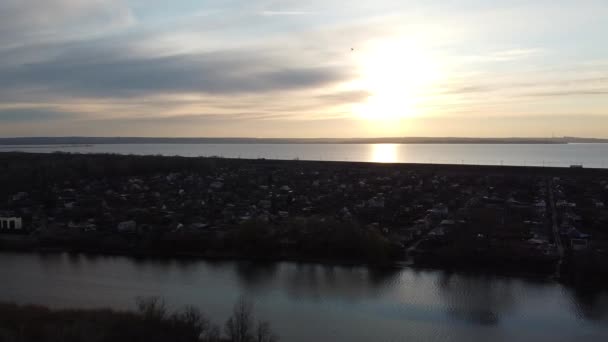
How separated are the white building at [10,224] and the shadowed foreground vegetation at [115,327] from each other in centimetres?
428

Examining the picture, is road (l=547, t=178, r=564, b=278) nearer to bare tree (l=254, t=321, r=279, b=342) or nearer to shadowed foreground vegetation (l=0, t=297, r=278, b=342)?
bare tree (l=254, t=321, r=279, b=342)

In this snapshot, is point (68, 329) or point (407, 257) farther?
point (407, 257)

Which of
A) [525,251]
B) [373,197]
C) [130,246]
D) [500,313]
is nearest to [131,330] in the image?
[500,313]

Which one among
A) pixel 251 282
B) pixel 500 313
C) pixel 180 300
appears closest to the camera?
pixel 500 313

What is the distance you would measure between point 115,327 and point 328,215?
4.54 meters

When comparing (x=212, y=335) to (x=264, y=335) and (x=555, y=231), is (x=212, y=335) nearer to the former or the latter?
(x=264, y=335)

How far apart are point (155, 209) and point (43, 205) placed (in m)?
2.20

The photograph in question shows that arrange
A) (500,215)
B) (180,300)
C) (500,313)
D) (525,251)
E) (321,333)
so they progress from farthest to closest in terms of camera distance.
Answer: (500,215) → (525,251) → (180,300) → (500,313) → (321,333)

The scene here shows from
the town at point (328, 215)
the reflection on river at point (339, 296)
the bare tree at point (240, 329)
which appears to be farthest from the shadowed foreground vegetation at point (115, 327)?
the town at point (328, 215)

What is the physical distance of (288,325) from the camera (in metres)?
4.18

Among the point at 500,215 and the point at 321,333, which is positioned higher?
the point at 500,215

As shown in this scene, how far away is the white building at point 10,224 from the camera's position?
7.67 meters

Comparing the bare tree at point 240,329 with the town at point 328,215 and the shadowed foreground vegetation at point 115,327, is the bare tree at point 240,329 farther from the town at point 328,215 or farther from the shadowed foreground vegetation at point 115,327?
A: the town at point 328,215

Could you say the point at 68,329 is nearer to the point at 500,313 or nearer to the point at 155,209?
the point at 500,313
